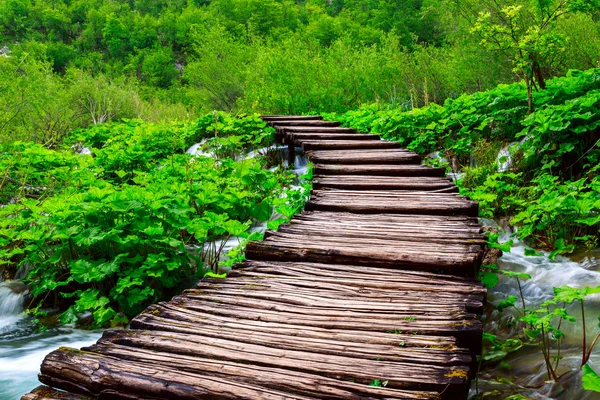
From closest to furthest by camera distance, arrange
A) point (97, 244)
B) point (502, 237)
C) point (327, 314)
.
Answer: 1. point (327, 314)
2. point (97, 244)
3. point (502, 237)

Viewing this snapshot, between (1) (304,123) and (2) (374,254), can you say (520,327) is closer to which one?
(2) (374,254)

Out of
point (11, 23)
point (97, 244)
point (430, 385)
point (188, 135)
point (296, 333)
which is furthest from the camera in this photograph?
point (11, 23)

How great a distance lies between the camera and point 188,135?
10.9 m

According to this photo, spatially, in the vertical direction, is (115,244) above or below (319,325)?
above

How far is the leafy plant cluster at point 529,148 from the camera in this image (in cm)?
497

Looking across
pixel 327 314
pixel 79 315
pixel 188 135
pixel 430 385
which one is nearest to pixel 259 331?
pixel 327 314

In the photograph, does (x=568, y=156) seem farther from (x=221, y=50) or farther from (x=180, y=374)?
(x=221, y=50)

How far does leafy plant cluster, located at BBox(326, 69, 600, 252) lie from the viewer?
196 inches

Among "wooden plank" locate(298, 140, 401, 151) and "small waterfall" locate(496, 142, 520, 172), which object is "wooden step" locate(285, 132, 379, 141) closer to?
"wooden plank" locate(298, 140, 401, 151)

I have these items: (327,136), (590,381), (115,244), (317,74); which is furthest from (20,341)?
(317,74)

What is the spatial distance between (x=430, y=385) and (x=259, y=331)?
3.21 feet

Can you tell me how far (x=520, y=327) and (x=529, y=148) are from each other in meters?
3.36

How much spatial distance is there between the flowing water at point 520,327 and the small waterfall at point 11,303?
13.7 ft

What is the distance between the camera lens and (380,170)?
21.5 ft
